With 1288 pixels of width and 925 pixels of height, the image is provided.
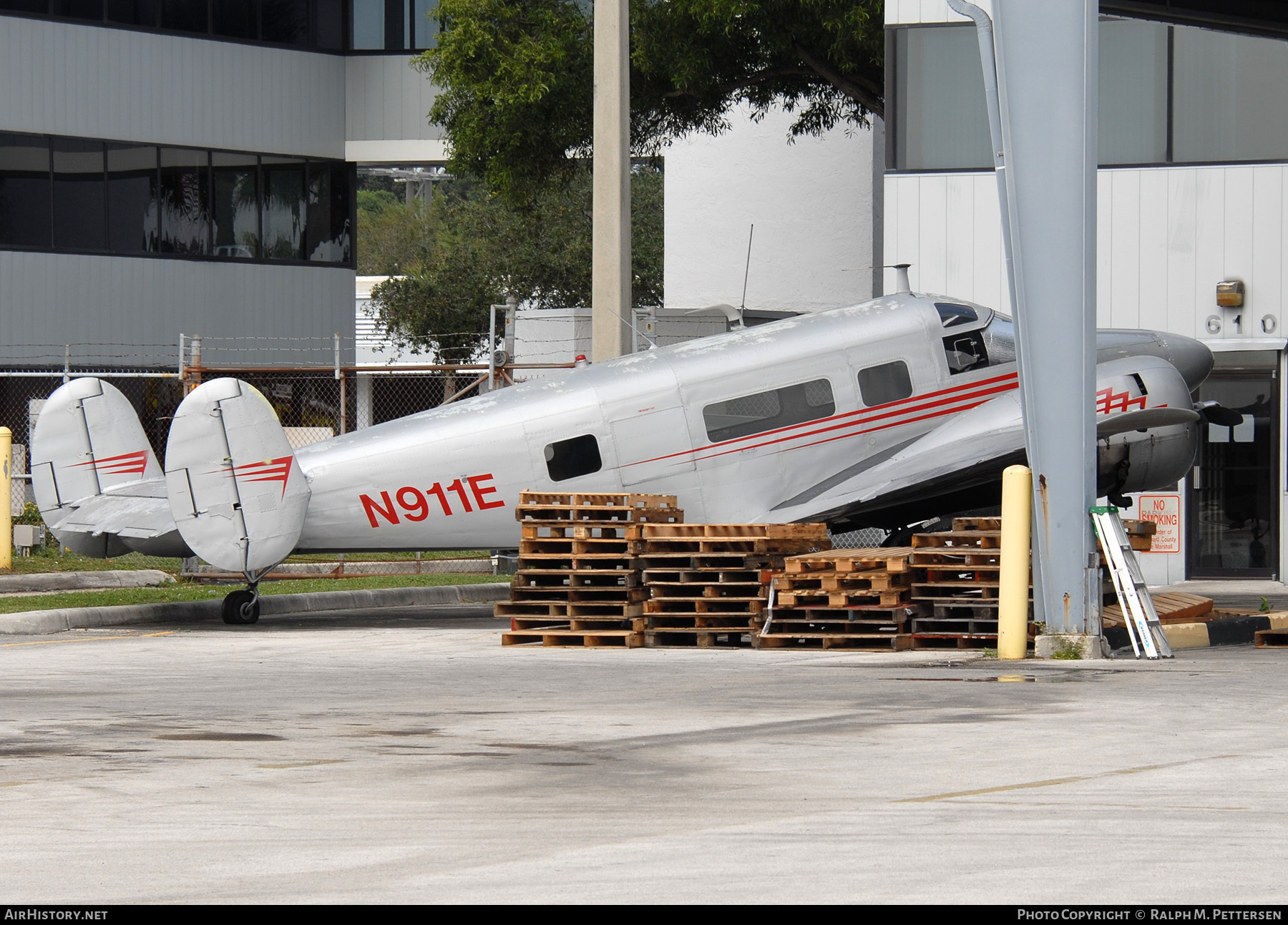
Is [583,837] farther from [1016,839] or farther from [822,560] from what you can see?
[822,560]

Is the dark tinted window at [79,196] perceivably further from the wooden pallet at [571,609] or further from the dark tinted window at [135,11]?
the wooden pallet at [571,609]

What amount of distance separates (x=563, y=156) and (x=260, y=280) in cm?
860

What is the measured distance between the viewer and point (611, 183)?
21594mm

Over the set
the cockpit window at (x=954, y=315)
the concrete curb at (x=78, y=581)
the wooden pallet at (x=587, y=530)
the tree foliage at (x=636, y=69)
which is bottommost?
the concrete curb at (x=78, y=581)

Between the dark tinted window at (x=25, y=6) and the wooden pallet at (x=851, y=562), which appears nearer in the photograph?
the wooden pallet at (x=851, y=562)

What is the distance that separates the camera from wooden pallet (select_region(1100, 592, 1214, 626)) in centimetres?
1736

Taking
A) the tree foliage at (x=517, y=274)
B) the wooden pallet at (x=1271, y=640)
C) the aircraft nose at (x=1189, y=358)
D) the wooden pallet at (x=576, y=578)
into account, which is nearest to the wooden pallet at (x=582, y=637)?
the wooden pallet at (x=576, y=578)

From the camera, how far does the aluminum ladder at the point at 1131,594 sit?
1532 centimetres

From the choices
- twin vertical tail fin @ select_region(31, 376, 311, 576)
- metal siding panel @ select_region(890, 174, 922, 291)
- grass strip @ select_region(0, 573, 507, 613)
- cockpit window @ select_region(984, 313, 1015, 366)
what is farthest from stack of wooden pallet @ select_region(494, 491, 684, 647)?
metal siding panel @ select_region(890, 174, 922, 291)

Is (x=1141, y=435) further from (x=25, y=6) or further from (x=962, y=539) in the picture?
(x=25, y=6)

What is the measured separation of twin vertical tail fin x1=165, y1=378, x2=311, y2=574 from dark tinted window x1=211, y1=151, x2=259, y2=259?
68.6 feet

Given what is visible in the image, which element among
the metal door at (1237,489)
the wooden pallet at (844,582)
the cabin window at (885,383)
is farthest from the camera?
the metal door at (1237,489)

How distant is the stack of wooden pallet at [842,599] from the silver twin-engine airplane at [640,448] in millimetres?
1714

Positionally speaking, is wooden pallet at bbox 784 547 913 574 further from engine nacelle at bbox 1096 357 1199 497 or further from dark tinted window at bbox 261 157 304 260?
dark tinted window at bbox 261 157 304 260
